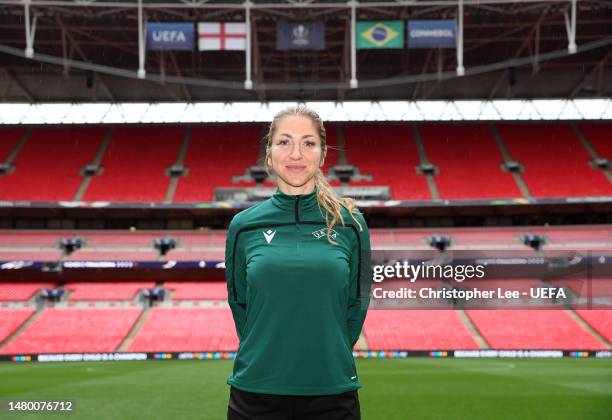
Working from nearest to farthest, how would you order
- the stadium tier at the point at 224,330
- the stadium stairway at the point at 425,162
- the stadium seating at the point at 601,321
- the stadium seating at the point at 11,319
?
the stadium seating at the point at 601,321
the stadium tier at the point at 224,330
the stadium seating at the point at 11,319
the stadium stairway at the point at 425,162

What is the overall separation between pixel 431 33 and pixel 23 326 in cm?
2364

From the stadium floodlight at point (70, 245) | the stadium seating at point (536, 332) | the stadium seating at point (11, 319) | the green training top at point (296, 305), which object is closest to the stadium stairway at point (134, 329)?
the stadium seating at point (11, 319)

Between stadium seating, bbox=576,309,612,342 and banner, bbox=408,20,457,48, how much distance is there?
538 inches

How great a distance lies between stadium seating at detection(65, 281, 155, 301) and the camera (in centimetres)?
3016

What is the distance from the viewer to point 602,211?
124 ft

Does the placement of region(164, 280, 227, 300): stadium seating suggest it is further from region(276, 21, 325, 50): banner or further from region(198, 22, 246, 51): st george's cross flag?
region(276, 21, 325, 50): banner

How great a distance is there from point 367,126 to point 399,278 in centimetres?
3886

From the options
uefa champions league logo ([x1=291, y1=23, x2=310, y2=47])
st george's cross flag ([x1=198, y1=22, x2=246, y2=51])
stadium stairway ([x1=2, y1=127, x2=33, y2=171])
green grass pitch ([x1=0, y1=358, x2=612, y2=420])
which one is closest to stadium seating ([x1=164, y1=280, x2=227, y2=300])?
green grass pitch ([x1=0, y1=358, x2=612, y2=420])

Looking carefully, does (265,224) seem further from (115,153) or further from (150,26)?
(115,153)

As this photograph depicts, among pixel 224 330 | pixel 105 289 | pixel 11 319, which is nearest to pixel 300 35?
pixel 224 330

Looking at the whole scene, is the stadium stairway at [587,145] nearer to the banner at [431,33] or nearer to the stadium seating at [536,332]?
the stadium seating at [536,332]

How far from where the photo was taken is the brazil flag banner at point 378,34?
90.9 ft

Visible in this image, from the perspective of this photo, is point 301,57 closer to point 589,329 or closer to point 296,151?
point 589,329

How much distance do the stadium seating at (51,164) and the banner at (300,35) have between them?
1756cm
